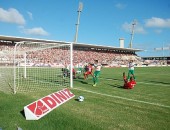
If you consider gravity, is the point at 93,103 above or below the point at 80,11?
below

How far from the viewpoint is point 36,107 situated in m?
7.02

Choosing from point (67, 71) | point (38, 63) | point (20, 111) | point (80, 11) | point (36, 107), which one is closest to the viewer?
point (36, 107)

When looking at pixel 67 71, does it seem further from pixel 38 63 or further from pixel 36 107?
pixel 36 107

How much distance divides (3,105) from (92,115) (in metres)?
3.33

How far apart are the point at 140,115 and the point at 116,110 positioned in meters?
0.90

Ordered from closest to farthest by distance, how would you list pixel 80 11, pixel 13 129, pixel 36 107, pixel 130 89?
pixel 13 129, pixel 36 107, pixel 130 89, pixel 80 11

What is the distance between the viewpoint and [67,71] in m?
20.3

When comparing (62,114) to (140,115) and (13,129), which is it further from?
(140,115)

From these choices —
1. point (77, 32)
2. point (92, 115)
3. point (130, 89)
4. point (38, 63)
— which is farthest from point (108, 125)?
point (77, 32)

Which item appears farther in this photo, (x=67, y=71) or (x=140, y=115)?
(x=67, y=71)

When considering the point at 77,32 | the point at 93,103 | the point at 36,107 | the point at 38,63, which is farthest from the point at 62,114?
the point at 77,32

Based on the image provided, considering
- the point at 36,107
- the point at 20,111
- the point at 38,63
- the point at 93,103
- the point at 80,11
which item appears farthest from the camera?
the point at 80,11

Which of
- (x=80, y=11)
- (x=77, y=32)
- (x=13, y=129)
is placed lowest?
(x=13, y=129)

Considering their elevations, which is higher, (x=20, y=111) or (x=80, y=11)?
(x=80, y=11)
